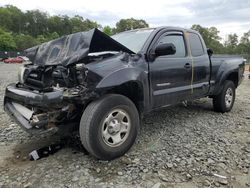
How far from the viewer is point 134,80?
3.75 m

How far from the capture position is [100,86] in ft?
10.9

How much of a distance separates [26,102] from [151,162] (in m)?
1.80

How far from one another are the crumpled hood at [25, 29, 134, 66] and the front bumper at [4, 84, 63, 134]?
0.53m

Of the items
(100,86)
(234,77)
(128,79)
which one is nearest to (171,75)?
(128,79)

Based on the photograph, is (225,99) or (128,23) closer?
(225,99)

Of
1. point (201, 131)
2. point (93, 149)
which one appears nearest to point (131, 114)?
point (93, 149)

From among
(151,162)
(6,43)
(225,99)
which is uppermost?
(6,43)

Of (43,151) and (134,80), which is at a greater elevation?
(134,80)

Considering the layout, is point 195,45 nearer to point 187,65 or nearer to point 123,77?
point 187,65

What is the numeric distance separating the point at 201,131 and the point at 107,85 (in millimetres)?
2290

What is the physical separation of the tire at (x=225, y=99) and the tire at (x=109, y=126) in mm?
2984

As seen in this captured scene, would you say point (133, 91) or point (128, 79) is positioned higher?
point (128, 79)

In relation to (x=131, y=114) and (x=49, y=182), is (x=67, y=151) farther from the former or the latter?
(x=131, y=114)

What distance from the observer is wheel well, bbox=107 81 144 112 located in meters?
3.80
